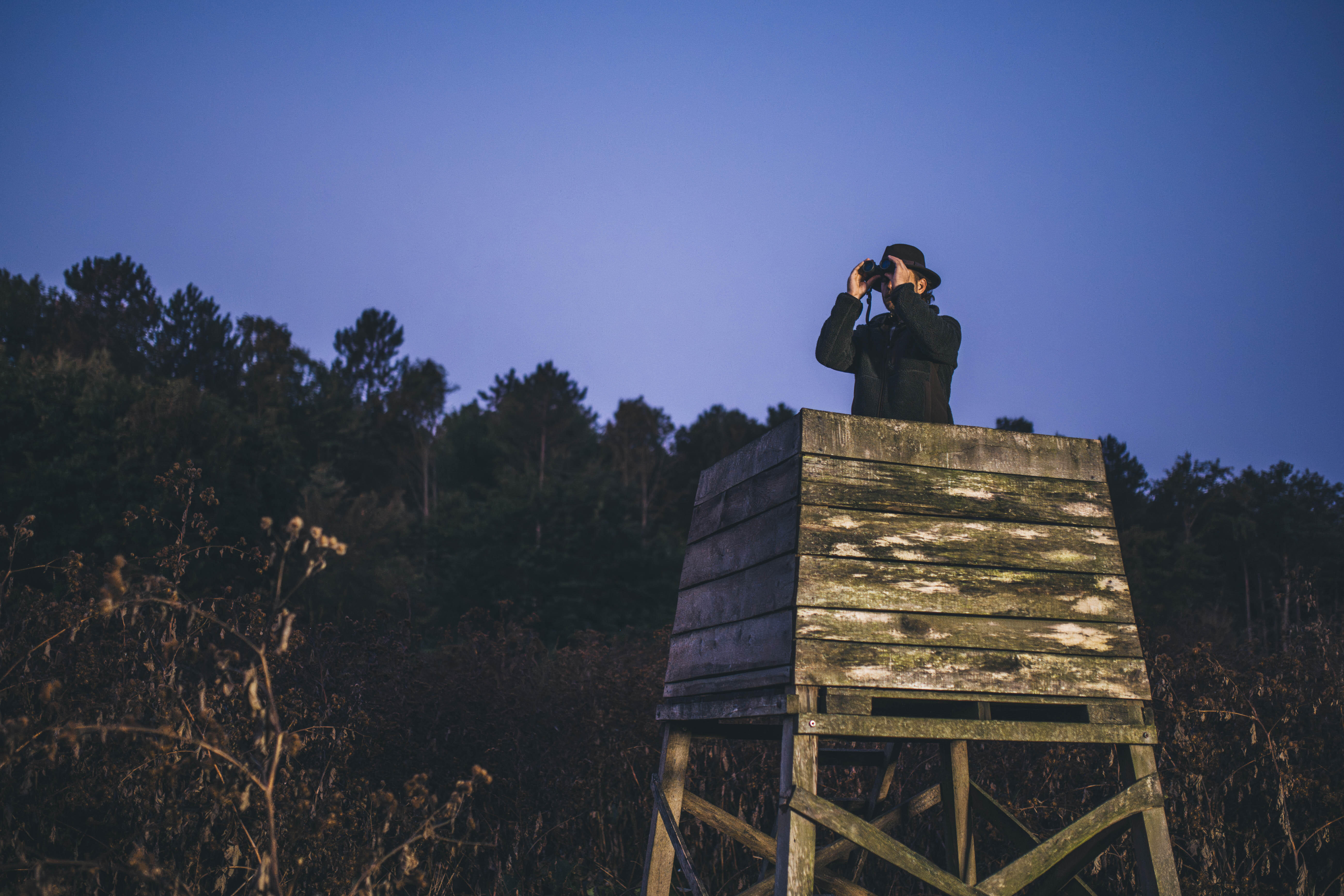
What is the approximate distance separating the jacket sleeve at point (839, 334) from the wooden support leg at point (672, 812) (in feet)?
6.86

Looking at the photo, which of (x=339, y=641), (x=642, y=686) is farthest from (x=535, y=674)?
(x=339, y=641)

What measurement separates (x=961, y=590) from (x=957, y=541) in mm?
222

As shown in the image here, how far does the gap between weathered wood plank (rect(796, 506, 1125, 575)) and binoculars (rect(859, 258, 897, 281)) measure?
1.43m

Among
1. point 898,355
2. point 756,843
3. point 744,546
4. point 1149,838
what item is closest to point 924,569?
point 744,546

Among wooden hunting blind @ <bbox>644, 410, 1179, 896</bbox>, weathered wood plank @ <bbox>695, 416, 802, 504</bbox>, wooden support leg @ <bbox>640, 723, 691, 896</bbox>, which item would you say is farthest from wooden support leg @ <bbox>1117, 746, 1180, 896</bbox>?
wooden support leg @ <bbox>640, 723, 691, 896</bbox>

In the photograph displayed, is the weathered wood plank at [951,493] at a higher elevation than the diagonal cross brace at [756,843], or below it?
higher

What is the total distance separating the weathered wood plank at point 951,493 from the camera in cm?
426

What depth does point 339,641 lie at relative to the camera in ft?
24.7

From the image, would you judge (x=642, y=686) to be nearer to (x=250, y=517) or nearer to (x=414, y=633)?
(x=414, y=633)

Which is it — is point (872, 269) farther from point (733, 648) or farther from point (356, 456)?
point (356, 456)

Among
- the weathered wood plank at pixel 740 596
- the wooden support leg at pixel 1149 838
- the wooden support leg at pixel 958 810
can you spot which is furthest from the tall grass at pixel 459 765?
the wooden support leg at pixel 1149 838

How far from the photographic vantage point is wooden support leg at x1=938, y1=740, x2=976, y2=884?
5344 millimetres

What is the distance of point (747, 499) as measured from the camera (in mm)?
4781

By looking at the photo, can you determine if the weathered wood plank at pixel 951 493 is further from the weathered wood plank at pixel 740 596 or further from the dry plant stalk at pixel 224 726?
the dry plant stalk at pixel 224 726
